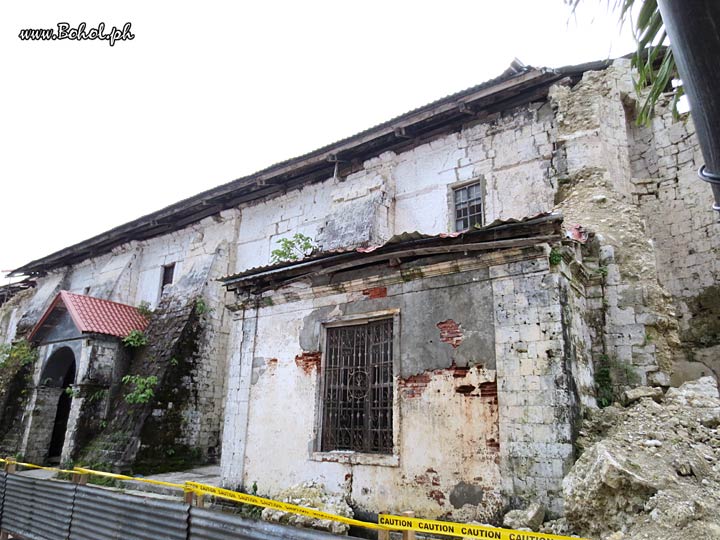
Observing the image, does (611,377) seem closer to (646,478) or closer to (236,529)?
(646,478)

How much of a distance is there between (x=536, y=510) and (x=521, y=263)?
8.97 feet

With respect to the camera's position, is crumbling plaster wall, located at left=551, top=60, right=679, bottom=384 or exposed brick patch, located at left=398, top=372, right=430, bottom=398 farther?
crumbling plaster wall, located at left=551, top=60, right=679, bottom=384

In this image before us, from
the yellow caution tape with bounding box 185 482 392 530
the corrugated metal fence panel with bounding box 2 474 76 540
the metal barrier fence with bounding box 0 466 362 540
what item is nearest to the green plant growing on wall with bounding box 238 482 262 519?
the metal barrier fence with bounding box 0 466 362 540

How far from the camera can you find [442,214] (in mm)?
10453

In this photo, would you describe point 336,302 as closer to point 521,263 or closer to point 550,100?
point 521,263

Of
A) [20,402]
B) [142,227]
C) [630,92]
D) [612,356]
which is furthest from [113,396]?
[630,92]

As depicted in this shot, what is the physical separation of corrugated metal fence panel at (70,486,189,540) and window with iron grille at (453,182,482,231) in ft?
24.0

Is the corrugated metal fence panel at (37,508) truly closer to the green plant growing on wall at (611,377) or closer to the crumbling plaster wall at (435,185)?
the crumbling plaster wall at (435,185)

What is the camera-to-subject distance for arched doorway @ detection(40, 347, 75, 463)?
13773mm

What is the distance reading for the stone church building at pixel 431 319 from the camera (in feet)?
19.4

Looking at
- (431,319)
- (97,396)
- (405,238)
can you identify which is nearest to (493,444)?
(431,319)

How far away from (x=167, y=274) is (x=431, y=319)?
12.4m

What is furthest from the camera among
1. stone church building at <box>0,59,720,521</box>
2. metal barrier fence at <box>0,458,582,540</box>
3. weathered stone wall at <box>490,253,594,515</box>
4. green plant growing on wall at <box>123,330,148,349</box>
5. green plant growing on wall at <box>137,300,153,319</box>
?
Result: green plant growing on wall at <box>137,300,153,319</box>

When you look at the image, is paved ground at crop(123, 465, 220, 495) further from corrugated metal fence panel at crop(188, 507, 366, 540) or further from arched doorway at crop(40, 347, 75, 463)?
arched doorway at crop(40, 347, 75, 463)
